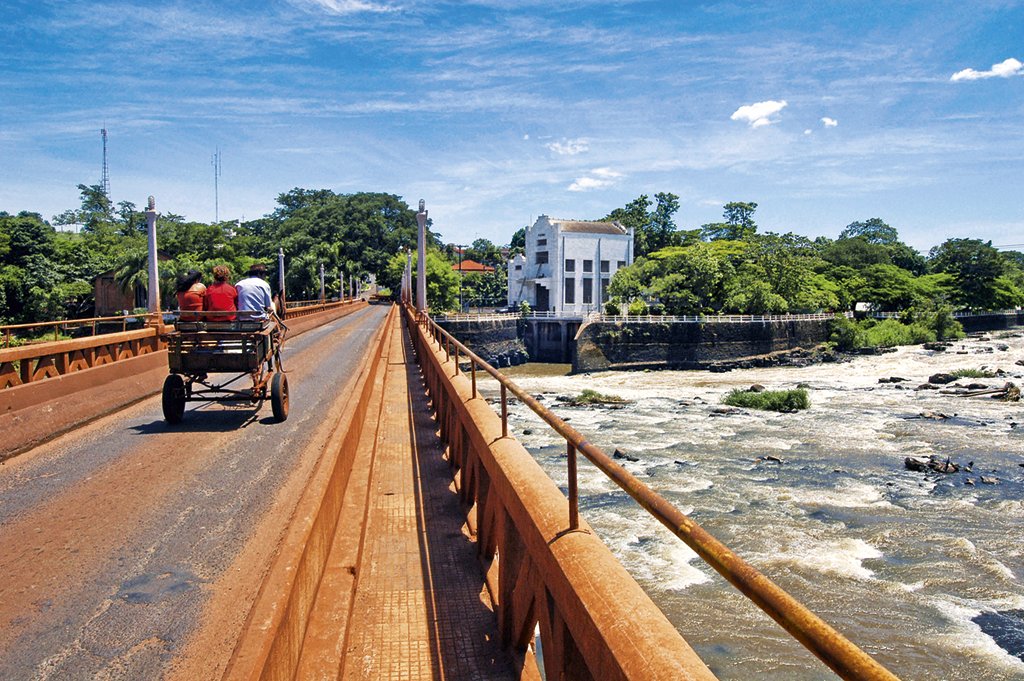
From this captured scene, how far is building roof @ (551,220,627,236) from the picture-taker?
81812 mm

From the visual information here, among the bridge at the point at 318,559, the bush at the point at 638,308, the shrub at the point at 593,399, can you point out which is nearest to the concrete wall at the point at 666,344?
the bush at the point at 638,308

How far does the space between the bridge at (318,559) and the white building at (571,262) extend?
71384mm

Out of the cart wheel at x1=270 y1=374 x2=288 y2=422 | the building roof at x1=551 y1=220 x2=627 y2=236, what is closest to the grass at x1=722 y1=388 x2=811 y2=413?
the cart wheel at x1=270 y1=374 x2=288 y2=422

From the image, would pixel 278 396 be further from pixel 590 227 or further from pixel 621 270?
pixel 590 227

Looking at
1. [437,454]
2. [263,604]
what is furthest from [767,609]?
[437,454]

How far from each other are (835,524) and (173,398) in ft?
48.9

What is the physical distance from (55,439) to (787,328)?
69178mm

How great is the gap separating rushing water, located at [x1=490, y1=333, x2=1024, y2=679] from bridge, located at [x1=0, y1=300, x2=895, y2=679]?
22.1 ft

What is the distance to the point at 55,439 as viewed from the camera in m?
8.54

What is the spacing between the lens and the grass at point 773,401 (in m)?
35.8

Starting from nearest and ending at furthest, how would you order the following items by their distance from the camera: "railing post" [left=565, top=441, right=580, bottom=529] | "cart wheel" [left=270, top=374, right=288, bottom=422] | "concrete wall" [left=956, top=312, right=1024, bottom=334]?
1. "railing post" [left=565, top=441, right=580, bottom=529]
2. "cart wheel" [left=270, top=374, right=288, bottom=422]
3. "concrete wall" [left=956, top=312, right=1024, bottom=334]

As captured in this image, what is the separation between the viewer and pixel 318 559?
14.6 ft

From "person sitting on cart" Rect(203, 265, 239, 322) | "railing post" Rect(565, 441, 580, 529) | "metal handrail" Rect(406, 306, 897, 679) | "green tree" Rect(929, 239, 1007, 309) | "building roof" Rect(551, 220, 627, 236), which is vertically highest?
"building roof" Rect(551, 220, 627, 236)

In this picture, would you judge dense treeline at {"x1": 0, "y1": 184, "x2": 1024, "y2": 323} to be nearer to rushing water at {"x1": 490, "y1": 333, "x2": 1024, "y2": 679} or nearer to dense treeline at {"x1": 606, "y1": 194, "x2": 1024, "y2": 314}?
dense treeline at {"x1": 606, "y1": 194, "x2": 1024, "y2": 314}
